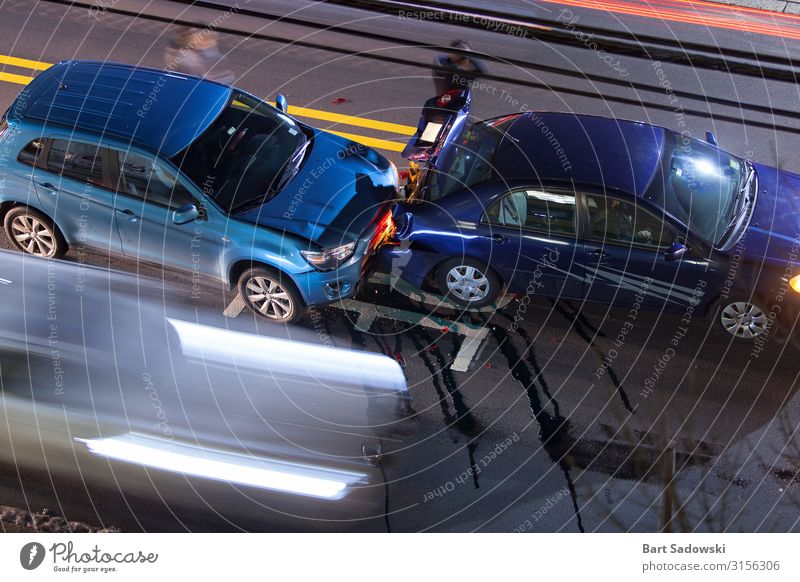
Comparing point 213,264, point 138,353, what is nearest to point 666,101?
point 213,264

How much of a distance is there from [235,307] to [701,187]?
4.88 metres

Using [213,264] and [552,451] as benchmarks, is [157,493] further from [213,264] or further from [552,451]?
[552,451]

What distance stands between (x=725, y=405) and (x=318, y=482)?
390cm

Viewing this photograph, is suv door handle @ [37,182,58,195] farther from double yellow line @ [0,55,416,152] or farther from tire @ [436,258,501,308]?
tire @ [436,258,501,308]

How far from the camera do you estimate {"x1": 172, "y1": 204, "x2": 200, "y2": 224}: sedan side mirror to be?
24.5 feet

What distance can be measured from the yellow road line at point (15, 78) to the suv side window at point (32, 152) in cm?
364

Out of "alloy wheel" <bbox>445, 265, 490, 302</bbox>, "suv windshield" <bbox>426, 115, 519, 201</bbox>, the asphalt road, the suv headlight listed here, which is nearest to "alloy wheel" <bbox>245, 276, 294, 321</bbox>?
the asphalt road

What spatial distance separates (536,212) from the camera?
7566mm

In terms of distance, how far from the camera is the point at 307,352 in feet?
25.2

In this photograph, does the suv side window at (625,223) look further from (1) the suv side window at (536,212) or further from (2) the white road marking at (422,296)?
(2) the white road marking at (422,296)

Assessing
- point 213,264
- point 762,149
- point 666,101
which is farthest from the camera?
point 666,101

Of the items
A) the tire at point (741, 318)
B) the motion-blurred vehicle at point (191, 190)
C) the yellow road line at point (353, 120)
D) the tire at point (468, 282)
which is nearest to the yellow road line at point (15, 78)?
the motion-blurred vehicle at point (191, 190)

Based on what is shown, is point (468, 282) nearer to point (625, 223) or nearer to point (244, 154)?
point (625, 223)

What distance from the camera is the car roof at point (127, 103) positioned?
7809mm
